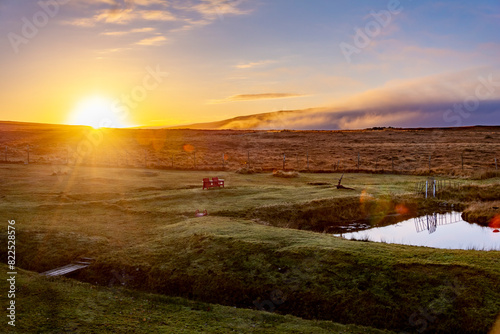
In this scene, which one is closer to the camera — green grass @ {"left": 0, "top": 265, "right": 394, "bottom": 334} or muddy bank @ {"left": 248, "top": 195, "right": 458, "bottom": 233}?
green grass @ {"left": 0, "top": 265, "right": 394, "bottom": 334}

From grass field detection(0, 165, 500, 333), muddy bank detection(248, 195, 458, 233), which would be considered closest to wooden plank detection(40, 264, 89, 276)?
grass field detection(0, 165, 500, 333)

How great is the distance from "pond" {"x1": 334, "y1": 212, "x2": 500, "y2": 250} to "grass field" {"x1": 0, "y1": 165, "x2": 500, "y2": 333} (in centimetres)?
391

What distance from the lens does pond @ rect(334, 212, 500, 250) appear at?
72.2 ft

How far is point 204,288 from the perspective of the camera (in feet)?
47.9

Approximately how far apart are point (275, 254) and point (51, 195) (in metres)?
21.7

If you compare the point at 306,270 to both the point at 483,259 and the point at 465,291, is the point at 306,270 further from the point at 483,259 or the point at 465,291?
the point at 483,259

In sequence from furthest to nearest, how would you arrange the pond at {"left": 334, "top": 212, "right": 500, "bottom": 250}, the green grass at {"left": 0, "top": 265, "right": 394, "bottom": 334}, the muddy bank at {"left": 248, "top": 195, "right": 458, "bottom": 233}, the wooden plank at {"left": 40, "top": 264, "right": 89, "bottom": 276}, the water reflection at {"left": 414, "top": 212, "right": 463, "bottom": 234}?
the water reflection at {"left": 414, "top": 212, "right": 463, "bottom": 234}, the muddy bank at {"left": 248, "top": 195, "right": 458, "bottom": 233}, the pond at {"left": 334, "top": 212, "right": 500, "bottom": 250}, the wooden plank at {"left": 40, "top": 264, "right": 89, "bottom": 276}, the green grass at {"left": 0, "top": 265, "right": 394, "bottom": 334}

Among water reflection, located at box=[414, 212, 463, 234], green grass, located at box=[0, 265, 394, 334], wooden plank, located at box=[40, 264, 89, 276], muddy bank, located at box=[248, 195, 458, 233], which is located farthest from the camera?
water reflection, located at box=[414, 212, 463, 234]

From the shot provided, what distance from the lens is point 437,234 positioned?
79.7ft

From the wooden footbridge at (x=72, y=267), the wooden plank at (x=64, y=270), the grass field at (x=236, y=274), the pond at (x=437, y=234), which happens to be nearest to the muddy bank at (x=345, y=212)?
the grass field at (x=236, y=274)

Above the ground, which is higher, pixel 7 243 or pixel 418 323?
pixel 7 243

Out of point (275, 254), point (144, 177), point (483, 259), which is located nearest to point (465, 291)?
point (483, 259)

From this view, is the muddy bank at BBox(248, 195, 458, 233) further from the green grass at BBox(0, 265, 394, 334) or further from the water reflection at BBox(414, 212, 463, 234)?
the green grass at BBox(0, 265, 394, 334)

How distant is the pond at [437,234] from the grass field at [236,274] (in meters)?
3.91
